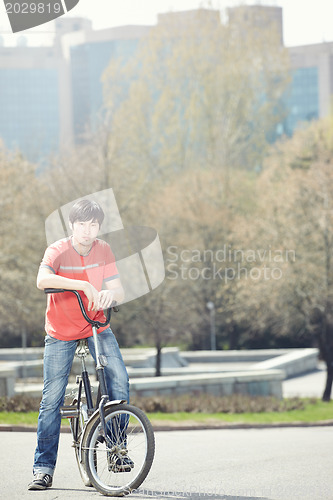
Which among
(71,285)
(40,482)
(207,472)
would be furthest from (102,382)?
(207,472)

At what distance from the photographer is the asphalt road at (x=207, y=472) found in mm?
4773

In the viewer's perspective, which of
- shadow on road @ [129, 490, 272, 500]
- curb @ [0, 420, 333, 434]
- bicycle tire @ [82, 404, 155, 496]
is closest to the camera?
bicycle tire @ [82, 404, 155, 496]

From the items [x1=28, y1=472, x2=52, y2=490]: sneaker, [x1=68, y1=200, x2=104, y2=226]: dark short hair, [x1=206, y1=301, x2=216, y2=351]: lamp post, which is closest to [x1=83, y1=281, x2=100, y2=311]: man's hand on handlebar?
[x1=68, y1=200, x2=104, y2=226]: dark short hair

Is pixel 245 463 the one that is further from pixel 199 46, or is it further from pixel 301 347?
pixel 199 46

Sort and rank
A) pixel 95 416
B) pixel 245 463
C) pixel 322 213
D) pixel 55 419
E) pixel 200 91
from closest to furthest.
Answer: pixel 95 416 → pixel 55 419 → pixel 245 463 → pixel 322 213 → pixel 200 91

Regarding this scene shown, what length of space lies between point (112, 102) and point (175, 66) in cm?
402

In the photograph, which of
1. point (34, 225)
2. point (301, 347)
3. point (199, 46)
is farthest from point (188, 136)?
point (34, 225)

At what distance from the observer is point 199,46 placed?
44094mm

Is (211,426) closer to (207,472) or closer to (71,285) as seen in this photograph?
(207,472)

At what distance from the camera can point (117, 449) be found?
4.53 metres

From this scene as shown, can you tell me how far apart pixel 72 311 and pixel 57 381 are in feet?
→ 1.47

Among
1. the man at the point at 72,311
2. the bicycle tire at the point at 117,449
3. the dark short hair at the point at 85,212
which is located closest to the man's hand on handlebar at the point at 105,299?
the man at the point at 72,311

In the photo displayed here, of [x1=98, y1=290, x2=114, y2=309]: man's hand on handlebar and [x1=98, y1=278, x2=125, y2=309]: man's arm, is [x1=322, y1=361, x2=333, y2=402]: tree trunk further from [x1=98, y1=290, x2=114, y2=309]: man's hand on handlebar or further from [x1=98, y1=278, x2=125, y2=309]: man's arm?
[x1=98, y1=290, x2=114, y2=309]: man's hand on handlebar

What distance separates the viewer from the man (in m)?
4.70
